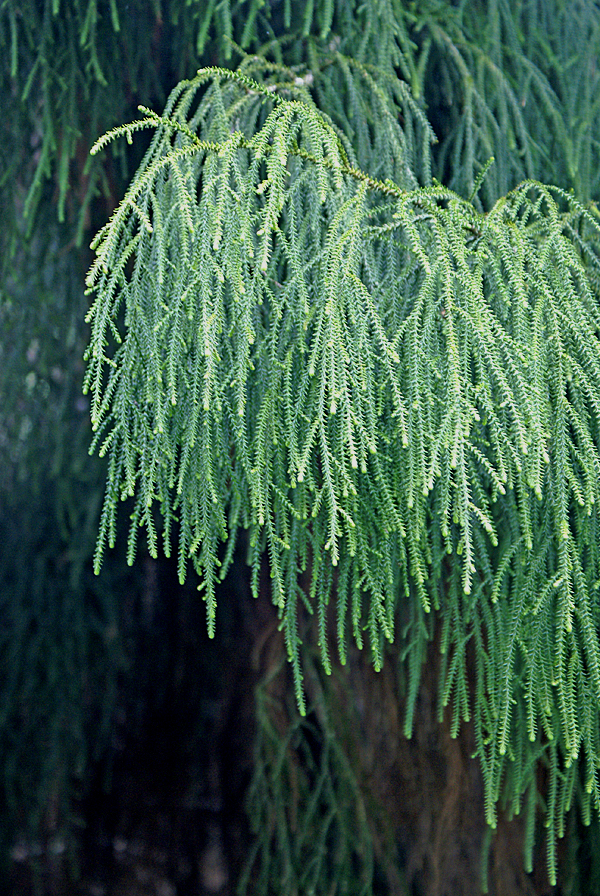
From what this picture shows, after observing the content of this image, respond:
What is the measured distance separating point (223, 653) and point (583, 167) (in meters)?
1.14

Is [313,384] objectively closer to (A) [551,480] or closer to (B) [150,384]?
(B) [150,384]

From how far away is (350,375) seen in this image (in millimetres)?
806

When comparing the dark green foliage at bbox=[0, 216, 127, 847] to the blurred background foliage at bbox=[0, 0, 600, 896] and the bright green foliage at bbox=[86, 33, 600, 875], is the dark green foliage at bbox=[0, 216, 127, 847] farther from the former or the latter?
the bright green foliage at bbox=[86, 33, 600, 875]

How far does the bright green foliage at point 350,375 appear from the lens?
0.82m

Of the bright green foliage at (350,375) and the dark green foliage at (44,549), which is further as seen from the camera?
the dark green foliage at (44,549)

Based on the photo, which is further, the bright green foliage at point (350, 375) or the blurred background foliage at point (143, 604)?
the blurred background foliage at point (143, 604)

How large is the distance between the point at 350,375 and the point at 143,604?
2.85ft

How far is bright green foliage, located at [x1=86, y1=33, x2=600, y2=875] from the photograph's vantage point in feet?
2.68

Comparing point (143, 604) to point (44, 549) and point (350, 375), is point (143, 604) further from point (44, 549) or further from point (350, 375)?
point (350, 375)

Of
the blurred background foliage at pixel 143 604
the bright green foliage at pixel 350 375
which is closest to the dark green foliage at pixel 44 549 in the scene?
the blurred background foliage at pixel 143 604

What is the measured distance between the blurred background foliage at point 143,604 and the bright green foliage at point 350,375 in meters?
0.38

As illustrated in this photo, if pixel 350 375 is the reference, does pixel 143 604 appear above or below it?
below

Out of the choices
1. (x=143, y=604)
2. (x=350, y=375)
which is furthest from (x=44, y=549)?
(x=350, y=375)

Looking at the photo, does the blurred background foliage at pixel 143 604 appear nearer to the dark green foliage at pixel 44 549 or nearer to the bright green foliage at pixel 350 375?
the dark green foliage at pixel 44 549
